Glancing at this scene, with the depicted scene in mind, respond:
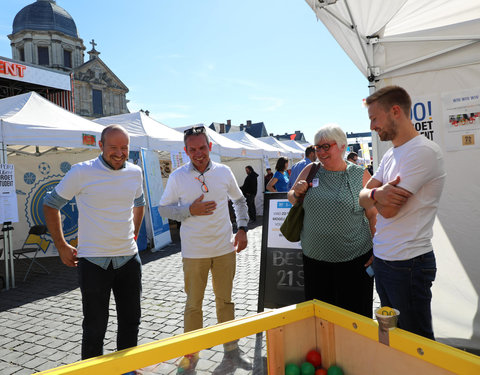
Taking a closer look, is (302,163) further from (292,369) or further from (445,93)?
(292,369)

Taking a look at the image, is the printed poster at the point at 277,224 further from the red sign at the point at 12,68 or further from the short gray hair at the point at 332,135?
the red sign at the point at 12,68

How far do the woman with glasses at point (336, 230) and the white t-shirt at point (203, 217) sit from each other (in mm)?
692

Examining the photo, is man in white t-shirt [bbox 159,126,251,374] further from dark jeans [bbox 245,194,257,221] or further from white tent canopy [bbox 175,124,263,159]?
dark jeans [bbox 245,194,257,221]

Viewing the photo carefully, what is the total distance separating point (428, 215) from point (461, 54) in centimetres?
200

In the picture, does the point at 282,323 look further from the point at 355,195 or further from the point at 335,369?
the point at 355,195

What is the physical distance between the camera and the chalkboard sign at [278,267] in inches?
130

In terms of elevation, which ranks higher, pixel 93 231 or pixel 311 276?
pixel 93 231

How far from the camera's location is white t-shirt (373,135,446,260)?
1.65m

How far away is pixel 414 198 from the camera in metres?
1.71

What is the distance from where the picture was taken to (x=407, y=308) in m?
1.74

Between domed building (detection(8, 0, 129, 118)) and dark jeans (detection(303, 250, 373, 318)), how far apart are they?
45555mm

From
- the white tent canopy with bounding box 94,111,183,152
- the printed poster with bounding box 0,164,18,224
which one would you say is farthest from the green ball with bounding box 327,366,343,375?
the white tent canopy with bounding box 94,111,183,152

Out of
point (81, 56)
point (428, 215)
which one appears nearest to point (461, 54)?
point (428, 215)

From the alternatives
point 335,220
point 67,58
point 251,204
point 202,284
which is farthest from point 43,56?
point 335,220
